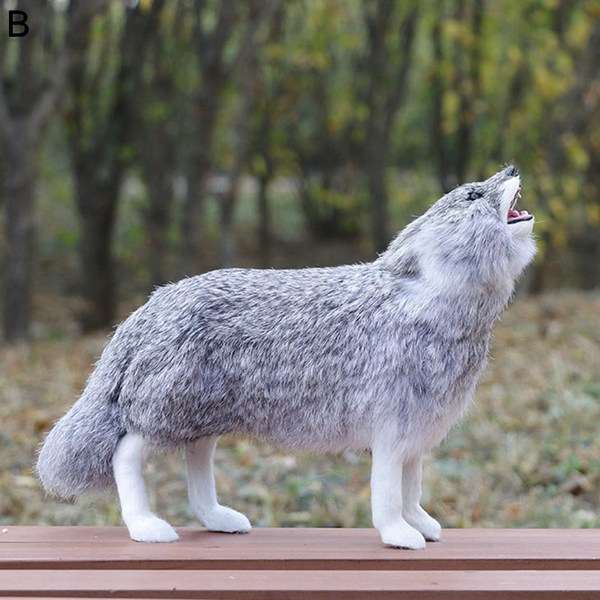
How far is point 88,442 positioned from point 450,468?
81.2 inches

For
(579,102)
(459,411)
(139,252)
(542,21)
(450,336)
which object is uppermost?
(542,21)

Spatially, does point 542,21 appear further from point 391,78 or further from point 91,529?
point 91,529

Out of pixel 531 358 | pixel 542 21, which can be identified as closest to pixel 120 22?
pixel 542 21

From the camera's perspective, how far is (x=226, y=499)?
12.6ft

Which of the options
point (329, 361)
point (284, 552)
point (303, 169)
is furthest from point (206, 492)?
point (303, 169)

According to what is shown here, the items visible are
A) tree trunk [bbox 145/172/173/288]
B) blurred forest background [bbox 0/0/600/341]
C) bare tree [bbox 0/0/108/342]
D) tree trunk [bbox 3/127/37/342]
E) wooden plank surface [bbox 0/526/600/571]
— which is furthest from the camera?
tree trunk [bbox 145/172/173/288]

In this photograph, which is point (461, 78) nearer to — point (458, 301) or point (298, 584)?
point (458, 301)

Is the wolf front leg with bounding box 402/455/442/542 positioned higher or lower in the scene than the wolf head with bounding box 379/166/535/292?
lower

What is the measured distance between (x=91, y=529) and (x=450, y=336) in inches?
39.3

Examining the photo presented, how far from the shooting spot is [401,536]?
2295 millimetres

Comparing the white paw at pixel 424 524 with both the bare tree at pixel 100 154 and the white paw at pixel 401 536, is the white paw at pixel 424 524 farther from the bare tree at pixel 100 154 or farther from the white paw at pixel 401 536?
the bare tree at pixel 100 154

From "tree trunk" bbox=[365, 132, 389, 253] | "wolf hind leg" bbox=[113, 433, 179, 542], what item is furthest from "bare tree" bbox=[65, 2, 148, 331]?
"wolf hind leg" bbox=[113, 433, 179, 542]

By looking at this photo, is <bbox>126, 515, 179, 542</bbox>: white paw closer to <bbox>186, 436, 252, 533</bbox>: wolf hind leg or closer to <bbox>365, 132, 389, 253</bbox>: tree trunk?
<bbox>186, 436, 252, 533</bbox>: wolf hind leg

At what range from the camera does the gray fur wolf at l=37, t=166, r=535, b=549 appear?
224 centimetres
